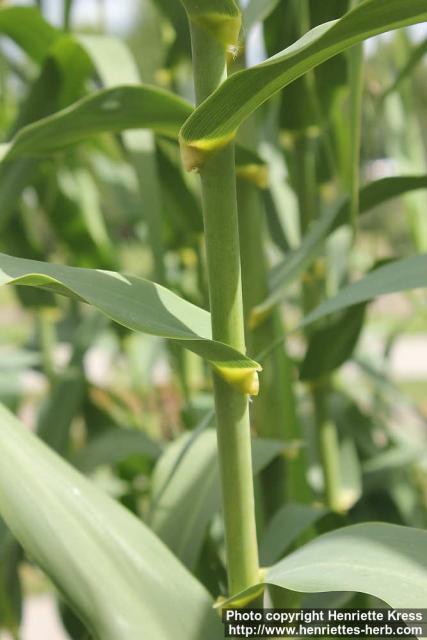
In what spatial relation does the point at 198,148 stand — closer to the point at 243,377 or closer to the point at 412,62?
the point at 243,377

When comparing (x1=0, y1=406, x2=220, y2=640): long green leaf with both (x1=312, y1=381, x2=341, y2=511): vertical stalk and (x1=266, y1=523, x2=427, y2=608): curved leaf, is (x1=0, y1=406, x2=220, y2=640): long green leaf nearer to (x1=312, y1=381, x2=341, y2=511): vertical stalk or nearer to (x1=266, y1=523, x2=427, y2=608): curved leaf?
(x1=266, y1=523, x2=427, y2=608): curved leaf

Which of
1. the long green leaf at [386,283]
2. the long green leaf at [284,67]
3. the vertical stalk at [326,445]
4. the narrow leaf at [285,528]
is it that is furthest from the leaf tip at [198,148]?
the vertical stalk at [326,445]

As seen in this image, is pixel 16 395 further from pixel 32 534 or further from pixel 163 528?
pixel 32 534

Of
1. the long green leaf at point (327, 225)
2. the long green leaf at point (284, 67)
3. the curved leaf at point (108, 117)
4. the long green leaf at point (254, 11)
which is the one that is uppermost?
the long green leaf at point (254, 11)

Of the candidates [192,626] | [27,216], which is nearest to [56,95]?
[27,216]

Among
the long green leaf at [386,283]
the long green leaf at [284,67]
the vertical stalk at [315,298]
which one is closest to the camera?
the long green leaf at [284,67]

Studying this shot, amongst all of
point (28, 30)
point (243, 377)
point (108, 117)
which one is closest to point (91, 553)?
point (243, 377)

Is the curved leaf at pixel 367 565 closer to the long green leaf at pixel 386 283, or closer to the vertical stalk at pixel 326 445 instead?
the long green leaf at pixel 386 283
